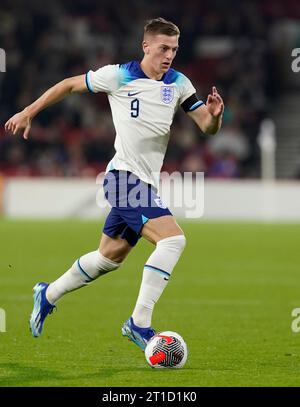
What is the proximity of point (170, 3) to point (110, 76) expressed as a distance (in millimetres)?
26154

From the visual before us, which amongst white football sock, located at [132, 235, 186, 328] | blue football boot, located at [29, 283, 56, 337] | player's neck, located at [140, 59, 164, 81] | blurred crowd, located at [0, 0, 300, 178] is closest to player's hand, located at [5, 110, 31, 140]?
player's neck, located at [140, 59, 164, 81]

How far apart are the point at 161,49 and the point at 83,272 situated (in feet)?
5.87

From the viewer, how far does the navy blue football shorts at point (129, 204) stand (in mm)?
7617

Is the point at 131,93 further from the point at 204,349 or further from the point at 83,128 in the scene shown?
the point at 83,128

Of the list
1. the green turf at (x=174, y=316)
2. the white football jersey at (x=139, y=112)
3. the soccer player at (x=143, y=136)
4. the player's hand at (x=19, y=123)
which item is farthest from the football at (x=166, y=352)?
the player's hand at (x=19, y=123)

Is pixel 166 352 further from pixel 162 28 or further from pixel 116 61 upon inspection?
pixel 116 61

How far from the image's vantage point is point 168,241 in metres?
7.48

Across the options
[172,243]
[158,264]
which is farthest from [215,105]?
[158,264]

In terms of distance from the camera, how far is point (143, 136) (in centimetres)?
782

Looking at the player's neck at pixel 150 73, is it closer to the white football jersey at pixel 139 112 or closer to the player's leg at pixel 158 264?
the white football jersey at pixel 139 112

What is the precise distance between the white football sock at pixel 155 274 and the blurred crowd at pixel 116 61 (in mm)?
20118

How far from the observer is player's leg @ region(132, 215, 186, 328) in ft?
24.6
